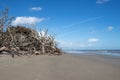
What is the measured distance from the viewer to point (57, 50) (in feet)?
73.2

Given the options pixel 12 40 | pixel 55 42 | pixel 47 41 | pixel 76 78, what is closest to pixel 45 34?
pixel 47 41

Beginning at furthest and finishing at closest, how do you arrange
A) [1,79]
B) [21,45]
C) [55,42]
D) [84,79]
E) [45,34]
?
1. [55,42]
2. [45,34]
3. [21,45]
4. [84,79]
5. [1,79]

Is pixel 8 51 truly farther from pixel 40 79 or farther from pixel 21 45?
pixel 40 79

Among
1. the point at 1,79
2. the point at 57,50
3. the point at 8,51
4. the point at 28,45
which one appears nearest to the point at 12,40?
the point at 8,51

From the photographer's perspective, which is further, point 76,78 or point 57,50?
point 57,50

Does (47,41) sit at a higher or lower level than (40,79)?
higher

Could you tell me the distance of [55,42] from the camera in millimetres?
23734

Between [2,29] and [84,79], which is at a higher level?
[2,29]

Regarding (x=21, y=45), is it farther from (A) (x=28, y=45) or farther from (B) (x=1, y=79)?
(B) (x=1, y=79)

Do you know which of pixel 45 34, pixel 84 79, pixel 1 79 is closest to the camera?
pixel 1 79

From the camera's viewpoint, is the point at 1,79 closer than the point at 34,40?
Yes

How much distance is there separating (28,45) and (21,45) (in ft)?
6.24

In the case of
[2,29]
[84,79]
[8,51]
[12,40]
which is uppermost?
[2,29]

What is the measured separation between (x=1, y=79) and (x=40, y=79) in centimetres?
126
